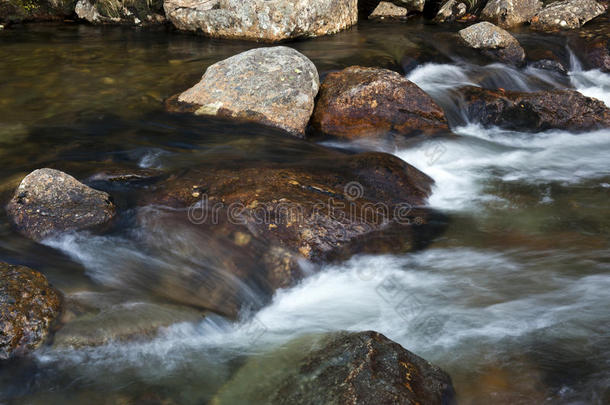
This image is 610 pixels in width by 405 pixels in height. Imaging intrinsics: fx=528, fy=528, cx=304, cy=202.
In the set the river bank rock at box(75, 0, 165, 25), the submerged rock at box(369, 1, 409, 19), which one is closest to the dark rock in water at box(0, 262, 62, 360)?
the river bank rock at box(75, 0, 165, 25)

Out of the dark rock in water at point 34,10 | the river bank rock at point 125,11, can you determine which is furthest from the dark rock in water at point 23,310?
the dark rock in water at point 34,10

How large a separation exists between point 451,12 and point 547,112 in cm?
582

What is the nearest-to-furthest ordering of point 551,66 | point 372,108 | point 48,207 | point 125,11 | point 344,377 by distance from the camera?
1. point 344,377
2. point 48,207
3. point 372,108
4. point 551,66
5. point 125,11

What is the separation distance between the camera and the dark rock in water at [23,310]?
3.39 meters

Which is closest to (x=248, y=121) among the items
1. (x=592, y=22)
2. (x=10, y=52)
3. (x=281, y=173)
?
(x=281, y=173)

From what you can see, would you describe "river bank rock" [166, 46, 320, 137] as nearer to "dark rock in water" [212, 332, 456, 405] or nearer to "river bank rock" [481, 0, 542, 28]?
"dark rock in water" [212, 332, 456, 405]

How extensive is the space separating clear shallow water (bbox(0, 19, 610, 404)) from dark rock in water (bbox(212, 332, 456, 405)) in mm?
191

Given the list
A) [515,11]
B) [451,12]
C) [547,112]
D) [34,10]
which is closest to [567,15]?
[515,11]

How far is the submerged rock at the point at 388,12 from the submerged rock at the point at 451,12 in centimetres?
87

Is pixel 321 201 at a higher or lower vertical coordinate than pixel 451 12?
lower

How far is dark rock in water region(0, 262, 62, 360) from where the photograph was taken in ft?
11.1

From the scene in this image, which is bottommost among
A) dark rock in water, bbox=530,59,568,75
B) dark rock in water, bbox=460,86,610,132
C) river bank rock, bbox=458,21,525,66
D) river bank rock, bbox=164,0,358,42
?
dark rock in water, bbox=460,86,610,132

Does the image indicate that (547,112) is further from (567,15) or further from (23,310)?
(23,310)

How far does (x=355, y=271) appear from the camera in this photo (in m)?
4.66
